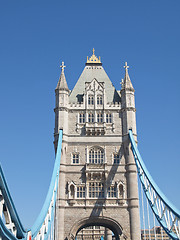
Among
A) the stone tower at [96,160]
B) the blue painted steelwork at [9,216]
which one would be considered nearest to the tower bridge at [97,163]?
the stone tower at [96,160]

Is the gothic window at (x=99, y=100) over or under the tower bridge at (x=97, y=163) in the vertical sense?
over

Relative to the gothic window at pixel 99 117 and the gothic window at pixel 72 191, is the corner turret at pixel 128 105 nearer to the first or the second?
the gothic window at pixel 99 117

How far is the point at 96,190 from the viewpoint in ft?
107

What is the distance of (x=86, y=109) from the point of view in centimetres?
3584

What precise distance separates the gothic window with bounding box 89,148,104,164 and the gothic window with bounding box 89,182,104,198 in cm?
215

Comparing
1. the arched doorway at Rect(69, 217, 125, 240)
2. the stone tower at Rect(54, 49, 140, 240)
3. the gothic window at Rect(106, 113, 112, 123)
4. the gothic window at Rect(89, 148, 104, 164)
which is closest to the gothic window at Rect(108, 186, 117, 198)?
the stone tower at Rect(54, 49, 140, 240)

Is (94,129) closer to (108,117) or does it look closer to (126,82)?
(108,117)

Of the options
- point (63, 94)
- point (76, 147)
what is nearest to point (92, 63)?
point (63, 94)

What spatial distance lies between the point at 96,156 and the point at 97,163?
37.6 inches

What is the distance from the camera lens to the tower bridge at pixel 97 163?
31000 mm

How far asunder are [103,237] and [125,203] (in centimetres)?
1262

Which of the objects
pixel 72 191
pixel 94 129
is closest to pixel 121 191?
pixel 72 191

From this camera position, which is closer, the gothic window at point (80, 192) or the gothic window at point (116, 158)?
the gothic window at point (80, 192)

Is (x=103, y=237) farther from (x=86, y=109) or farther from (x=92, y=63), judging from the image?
(x=92, y=63)
